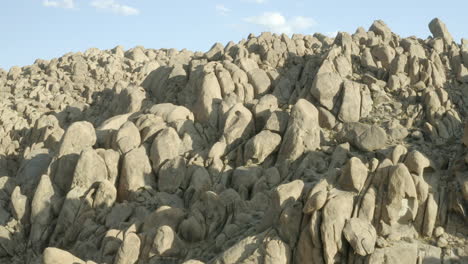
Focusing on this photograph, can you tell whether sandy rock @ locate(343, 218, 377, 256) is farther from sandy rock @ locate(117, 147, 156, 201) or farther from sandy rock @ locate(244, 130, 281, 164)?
sandy rock @ locate(117, 147, 156, 201)

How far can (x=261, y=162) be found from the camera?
4938 centimetres

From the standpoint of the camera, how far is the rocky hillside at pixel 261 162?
108 ft

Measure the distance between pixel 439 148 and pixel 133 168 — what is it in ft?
91.0

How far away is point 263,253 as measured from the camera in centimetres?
3259

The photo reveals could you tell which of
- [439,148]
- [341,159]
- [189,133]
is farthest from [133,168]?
[439,148]

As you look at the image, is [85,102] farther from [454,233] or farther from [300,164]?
[454,233]

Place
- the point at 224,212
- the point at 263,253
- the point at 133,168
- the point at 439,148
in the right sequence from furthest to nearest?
the point at 133,168 < the point at 439,148 < the point at 224,212 < the point at 263,253

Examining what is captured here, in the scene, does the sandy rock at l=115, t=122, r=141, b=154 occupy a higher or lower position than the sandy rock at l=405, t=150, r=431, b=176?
lower

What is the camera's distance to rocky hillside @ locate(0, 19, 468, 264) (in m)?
33.1

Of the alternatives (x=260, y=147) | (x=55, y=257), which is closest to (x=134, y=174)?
(x=260, y=147)

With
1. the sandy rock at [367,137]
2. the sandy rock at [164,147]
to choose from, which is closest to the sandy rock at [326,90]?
the sandy rock at [367,137]

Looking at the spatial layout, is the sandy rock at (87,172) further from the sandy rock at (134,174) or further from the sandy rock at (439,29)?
the sandy rock at (439,29)

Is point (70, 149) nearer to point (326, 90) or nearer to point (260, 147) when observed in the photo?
point (260, 147)

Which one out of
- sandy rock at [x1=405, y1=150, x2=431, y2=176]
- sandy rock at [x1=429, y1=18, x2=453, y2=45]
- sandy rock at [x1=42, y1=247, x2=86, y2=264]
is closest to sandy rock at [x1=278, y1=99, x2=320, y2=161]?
sandy rock at [x1=405, y1=150, x2=431, y2=176]
